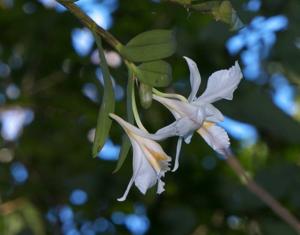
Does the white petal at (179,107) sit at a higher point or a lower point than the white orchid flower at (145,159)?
higher

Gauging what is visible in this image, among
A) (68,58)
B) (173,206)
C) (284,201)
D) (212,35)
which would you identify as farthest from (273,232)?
(68,58)

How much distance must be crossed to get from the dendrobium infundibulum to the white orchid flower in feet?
0.12

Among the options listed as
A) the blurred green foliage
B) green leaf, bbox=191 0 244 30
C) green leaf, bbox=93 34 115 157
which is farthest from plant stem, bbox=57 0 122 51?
the blurred green foliage

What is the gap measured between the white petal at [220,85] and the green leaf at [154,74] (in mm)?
52

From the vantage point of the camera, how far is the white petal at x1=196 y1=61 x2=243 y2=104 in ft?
2.78

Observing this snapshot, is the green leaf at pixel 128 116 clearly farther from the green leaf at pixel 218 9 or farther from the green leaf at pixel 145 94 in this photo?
the green leaf at pixel 218 9

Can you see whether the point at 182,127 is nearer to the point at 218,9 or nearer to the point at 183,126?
the point at 183,126

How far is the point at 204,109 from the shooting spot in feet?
2.74

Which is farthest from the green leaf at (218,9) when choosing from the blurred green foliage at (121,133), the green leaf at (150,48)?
the blurred green foliage at (121,133)

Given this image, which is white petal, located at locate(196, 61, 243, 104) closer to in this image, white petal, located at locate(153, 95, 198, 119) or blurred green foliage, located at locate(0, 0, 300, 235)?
white petal, located at locate(153, 95, 198, 119)

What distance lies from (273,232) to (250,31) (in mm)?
458

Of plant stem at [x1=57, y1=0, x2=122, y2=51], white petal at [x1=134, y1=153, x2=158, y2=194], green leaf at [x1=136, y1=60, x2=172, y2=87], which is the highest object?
plant stem at [x1=57, y1=0, x2=122, y2=51]

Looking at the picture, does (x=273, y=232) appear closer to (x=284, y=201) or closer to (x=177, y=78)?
(x=284, y=201)

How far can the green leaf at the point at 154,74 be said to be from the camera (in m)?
0.88
